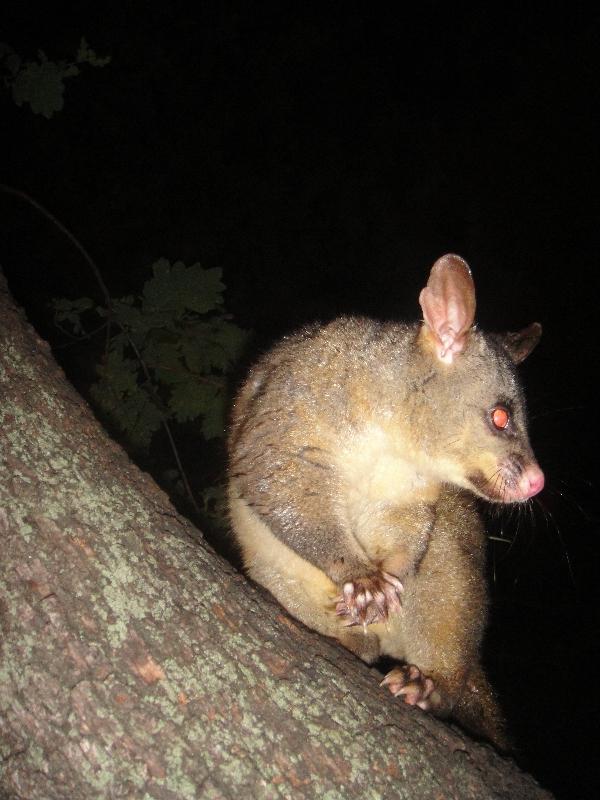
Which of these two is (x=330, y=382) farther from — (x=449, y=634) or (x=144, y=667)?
(x=144, y=667)

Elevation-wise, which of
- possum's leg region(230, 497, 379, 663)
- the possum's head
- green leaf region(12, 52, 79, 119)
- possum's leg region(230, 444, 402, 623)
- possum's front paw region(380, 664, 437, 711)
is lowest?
possum's front paw region(380, 664, 437, 711)

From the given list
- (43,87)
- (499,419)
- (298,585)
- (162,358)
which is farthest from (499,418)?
(43,87)

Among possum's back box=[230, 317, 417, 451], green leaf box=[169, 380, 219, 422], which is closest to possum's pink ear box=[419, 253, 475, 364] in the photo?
possum's back box=[230, 317, 417, 451]

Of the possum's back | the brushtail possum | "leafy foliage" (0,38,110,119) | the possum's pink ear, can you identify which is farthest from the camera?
"leafy foliage" (0,38,110,119)

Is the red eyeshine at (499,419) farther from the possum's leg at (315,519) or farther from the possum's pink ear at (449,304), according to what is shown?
the possum's leg at (315,519)

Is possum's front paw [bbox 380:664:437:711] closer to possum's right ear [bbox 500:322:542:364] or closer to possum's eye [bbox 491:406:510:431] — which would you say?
possum's eye [bbox 491:406:510:431]
